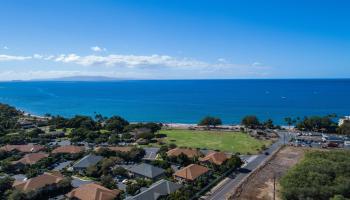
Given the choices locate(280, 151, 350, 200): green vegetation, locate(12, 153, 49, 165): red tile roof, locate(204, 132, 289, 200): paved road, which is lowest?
locate(204, 132, 289, 200): paved road

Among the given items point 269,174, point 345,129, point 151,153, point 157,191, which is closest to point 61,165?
point 151,153

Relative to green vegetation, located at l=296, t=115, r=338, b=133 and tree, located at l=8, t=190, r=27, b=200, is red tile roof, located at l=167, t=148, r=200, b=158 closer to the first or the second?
tree, located at l=8, t=190, r=27, b=200

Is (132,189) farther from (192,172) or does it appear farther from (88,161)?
(88,161)

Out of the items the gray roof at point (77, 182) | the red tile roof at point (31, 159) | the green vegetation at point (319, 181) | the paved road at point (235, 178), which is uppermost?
the green vegetation at point (319, 181)

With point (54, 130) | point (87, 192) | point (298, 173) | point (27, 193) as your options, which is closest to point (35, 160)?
point (27, 193)

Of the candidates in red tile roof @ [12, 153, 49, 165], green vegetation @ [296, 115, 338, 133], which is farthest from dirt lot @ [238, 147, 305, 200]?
red tile roof @ [12, 153, 49, 165]

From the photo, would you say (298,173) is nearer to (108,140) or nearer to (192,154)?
(192,154)

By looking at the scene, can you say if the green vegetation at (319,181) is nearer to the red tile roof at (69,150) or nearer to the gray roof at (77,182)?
the gray roof at (77,182)

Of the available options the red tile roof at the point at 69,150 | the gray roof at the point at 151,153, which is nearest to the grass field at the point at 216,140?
the gray roof at the point at 151,153
